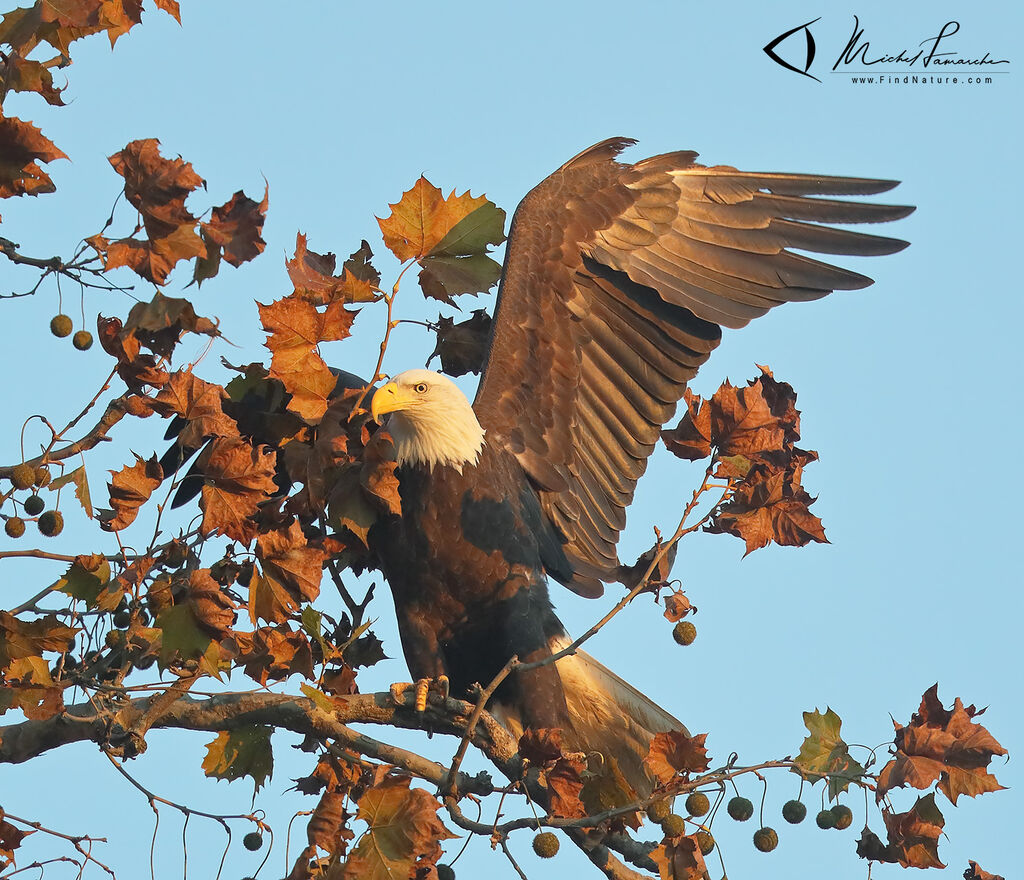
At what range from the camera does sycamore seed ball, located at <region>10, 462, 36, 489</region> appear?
10.5ft

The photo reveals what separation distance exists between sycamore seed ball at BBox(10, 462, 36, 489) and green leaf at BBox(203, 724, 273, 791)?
835mm

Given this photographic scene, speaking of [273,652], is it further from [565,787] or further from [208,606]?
[565,787]

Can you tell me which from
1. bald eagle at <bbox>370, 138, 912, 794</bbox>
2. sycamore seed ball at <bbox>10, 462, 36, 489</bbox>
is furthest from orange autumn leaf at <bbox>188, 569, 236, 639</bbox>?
bald eagle at <bbox>370, 138, 912, 794</bbox>

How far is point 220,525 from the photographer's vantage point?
3.29 meters

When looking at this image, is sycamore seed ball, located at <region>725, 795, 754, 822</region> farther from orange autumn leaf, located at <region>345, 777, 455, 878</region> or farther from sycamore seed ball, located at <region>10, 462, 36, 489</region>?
sycamore seed ball, located at <region>10, 462, 36, 489</region>

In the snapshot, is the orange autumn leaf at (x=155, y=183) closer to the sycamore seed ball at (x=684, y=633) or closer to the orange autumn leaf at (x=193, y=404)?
the orange autumn leaf at (x=193, y=404)

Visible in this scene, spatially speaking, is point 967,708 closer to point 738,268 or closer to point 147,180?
point 147,180

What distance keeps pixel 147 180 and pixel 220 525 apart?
32.0 inches

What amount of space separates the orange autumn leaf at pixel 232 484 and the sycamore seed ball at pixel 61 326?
0.49 meters

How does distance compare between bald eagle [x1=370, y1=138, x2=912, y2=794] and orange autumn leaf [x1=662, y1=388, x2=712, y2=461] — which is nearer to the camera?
orange autumn leaf [x1=662, y1=388, x2=712, y2=461]

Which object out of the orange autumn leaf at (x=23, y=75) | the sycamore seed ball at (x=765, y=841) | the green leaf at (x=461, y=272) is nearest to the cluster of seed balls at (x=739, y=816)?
the sycamore seed ball at (x=765, y=841)

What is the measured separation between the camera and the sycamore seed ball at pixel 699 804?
10.1 feet

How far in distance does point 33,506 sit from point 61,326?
0.46 metres

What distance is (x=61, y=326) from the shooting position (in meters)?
3.43
